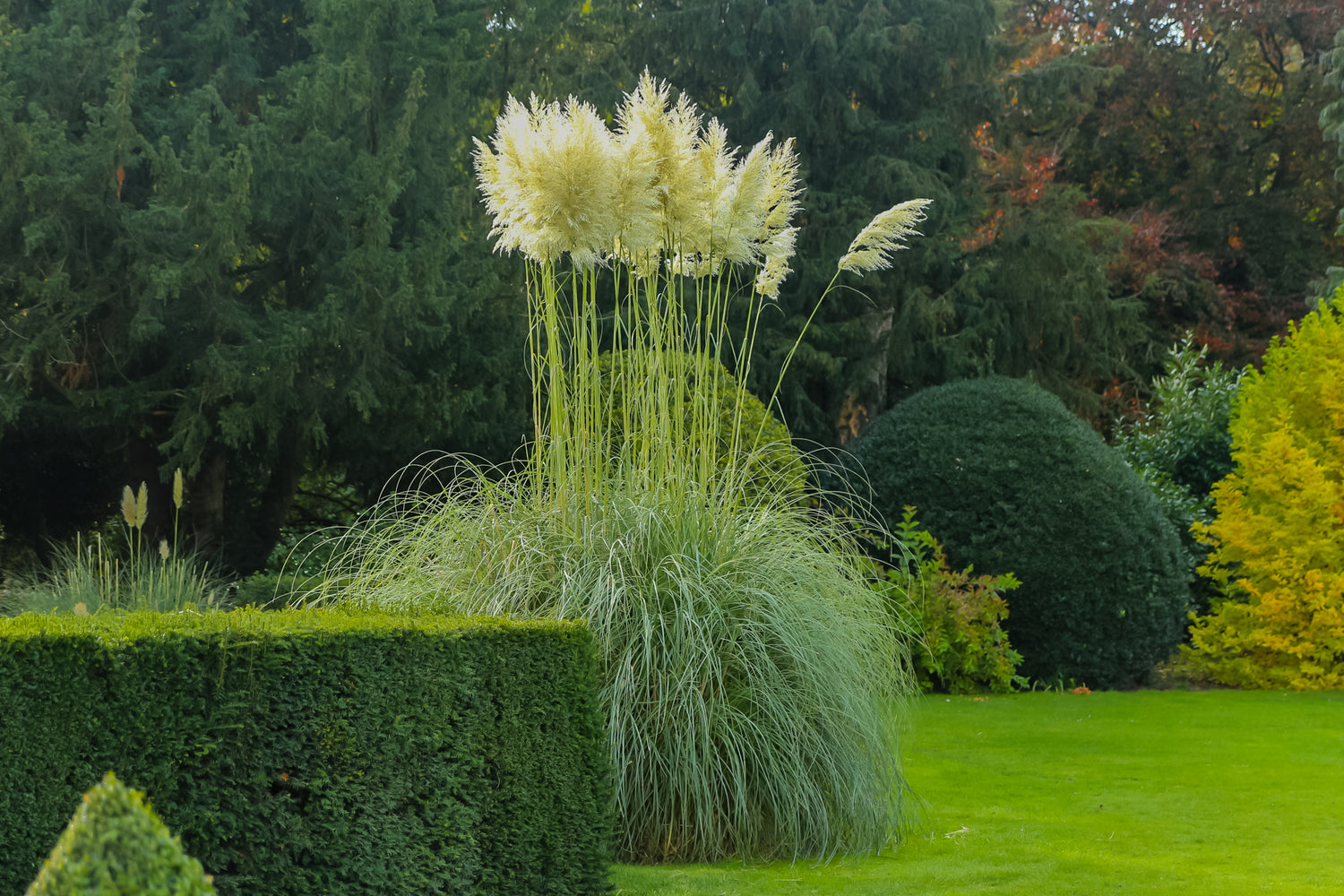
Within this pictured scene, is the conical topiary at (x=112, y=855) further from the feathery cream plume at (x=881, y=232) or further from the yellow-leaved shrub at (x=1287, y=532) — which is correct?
the yellow-leaved shrub at (x=1287, y=532)

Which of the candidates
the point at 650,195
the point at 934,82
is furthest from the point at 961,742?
the point at 934,82

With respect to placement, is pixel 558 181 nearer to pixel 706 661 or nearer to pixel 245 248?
pixel 706 661

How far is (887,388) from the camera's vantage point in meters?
14.1

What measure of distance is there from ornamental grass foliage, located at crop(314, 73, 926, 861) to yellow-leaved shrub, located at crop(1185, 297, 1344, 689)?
615 centimetres

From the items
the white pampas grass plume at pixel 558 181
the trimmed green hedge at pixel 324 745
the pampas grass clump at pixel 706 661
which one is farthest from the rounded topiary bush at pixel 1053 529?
the trimmed green hedge at pixel 324 745

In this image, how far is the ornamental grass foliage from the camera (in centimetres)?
441

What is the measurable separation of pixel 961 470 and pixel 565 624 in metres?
6.71

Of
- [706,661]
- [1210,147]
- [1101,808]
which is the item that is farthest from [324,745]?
[1210,147]

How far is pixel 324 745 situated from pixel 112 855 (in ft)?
5.51

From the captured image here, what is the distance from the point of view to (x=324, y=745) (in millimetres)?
3061

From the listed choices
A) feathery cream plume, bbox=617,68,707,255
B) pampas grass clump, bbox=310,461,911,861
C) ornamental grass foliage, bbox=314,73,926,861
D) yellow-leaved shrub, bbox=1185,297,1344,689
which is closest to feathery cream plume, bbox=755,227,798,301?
ornamental grass foliage, bbox=314,73,926,861

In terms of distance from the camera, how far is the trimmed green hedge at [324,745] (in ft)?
8.84

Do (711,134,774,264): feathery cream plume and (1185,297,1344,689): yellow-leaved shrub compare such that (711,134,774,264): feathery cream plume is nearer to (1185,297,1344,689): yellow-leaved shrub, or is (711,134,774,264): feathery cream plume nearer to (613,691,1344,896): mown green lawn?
(613,691,1344,896): mown green lawn

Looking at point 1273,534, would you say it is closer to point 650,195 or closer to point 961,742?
point 961,742
